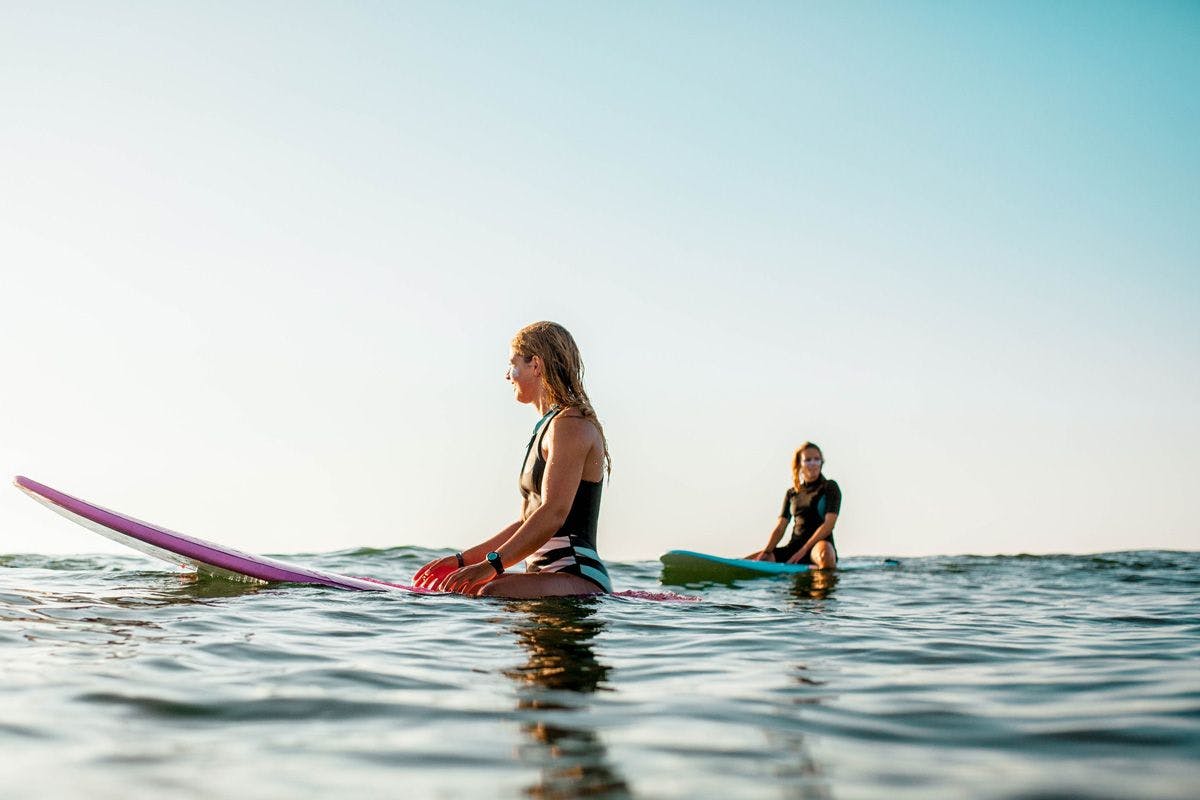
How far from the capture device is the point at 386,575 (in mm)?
9875


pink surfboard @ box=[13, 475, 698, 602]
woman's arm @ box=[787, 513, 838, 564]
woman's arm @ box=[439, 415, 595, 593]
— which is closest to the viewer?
woman's arm @ box=[439, 415, 595, 593]

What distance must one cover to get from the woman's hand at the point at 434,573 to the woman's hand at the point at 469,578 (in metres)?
0.19

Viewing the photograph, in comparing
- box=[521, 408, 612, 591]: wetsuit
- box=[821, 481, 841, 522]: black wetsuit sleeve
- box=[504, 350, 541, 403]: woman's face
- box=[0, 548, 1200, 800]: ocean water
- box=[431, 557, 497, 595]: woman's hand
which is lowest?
box=[0, 548, 1200, 800]: ocean water

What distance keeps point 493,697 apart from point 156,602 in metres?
2.94

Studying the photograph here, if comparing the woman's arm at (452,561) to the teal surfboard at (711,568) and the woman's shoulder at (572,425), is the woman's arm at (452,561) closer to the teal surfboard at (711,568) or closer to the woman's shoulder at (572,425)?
the woman's shoulder at (572,425)

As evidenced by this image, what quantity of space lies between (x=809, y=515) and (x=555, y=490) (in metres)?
6.81

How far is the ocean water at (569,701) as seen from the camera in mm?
2012

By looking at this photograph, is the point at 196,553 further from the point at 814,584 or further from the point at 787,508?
the point at 787,508

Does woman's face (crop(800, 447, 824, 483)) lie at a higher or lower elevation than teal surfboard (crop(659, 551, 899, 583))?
higher

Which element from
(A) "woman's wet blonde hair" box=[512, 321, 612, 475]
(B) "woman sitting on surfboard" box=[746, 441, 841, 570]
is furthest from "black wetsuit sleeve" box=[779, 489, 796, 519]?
(A) "woman's wet blonde hair" box=[512, 321, 612, 475]

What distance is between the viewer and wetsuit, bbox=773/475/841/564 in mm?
11234

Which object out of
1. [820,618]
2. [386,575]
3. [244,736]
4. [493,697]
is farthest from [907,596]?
[244,736]

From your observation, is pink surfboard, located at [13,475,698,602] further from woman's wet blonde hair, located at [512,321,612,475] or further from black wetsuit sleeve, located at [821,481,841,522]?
black wetsuit sleeve, located at [821,481,841,522]

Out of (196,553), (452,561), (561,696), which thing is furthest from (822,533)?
(561,696)
